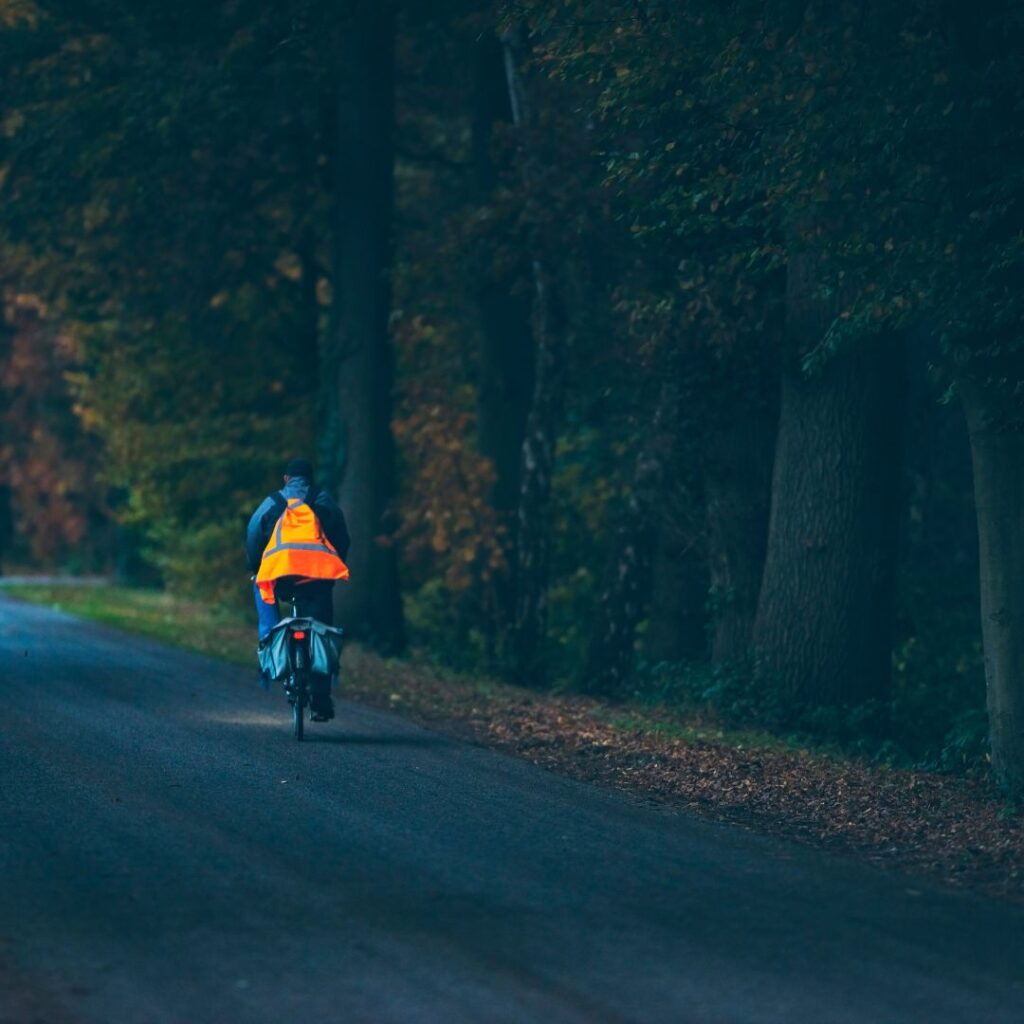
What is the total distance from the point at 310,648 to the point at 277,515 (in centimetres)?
108

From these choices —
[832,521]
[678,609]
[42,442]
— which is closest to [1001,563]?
[832,521]

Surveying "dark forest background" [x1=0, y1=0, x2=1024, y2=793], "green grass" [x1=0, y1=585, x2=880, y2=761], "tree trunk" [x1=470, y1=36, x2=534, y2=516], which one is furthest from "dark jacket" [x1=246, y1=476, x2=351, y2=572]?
"tree trunk" [x1=470, y1=36, x2=534, y2=516]

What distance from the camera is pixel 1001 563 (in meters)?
13.6

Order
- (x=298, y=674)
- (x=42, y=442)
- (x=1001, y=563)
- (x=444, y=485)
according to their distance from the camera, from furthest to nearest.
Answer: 1. (x=42, y=442)
2. (x=444, y=485)
3. (x=298, y=674)
4. (x=1001, y=563)

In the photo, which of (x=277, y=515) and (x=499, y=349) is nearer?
(x=277, y=515)

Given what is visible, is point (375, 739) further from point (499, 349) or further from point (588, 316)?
point (499, 349)

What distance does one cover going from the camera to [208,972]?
24.1 feet

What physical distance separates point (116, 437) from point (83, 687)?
14.3 meters

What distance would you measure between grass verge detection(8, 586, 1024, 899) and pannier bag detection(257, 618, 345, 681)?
4.87 feet

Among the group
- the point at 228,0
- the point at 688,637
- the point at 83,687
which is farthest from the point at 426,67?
the point at 83,687

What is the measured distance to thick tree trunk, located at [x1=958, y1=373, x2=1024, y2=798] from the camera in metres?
13.4

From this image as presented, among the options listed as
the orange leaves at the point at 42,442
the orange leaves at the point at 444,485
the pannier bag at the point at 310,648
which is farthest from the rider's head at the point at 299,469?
the orange leaves at the point at 42,442

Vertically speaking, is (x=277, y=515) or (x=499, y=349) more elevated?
(x=499, y=349)

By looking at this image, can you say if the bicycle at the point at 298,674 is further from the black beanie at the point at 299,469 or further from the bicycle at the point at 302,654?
the black beanie at the point at 299,469
